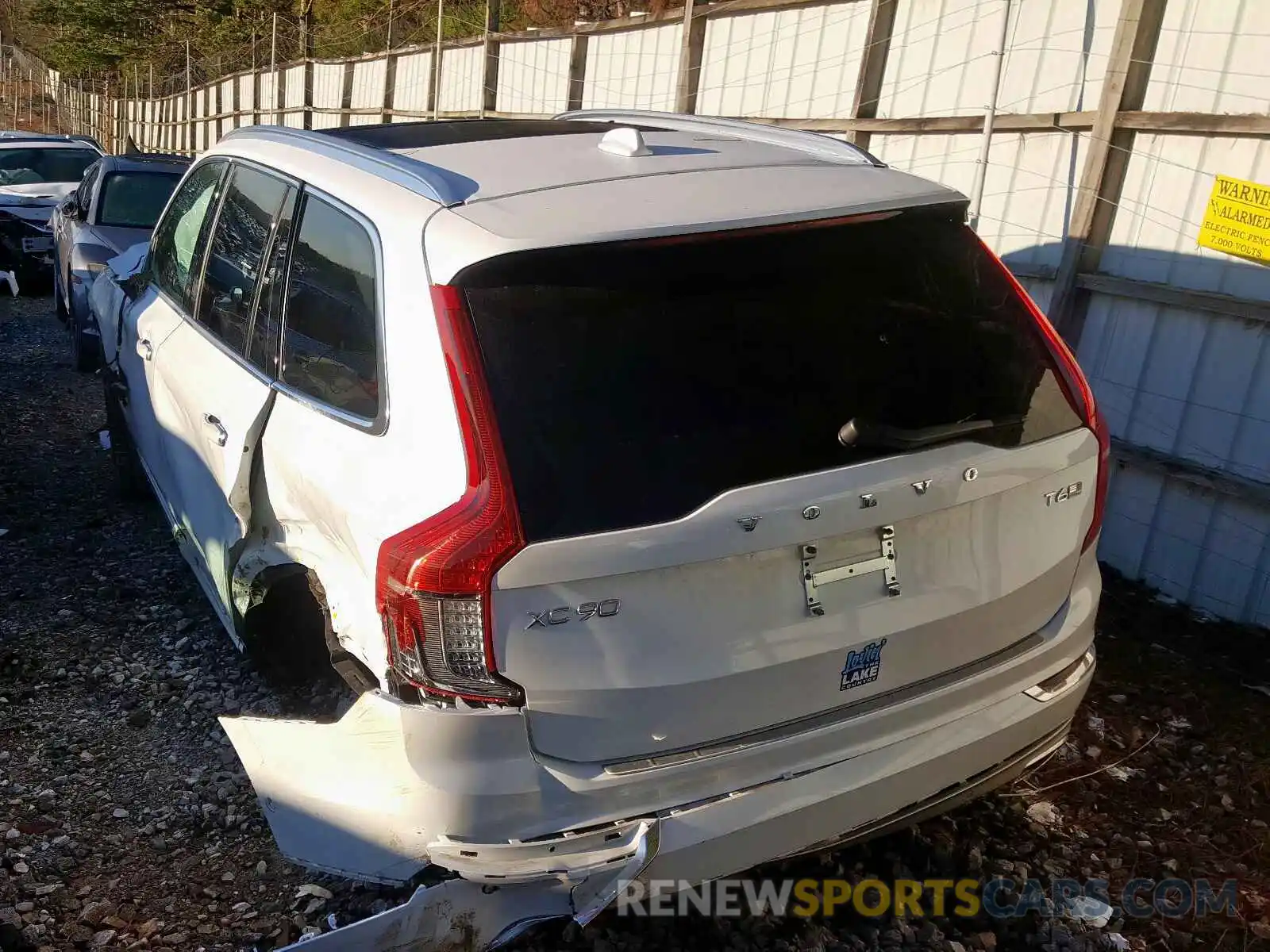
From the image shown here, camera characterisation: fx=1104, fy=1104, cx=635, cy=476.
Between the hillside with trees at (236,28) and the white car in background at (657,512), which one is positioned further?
the hillside with trees at (236,28)

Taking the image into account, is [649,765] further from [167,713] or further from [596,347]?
[167,713]

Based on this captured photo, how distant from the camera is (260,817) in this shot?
3.35 m

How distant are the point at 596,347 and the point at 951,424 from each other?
88cm

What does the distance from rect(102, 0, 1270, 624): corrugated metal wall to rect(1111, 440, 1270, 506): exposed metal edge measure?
0.02m

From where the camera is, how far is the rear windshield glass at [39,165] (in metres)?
13.8

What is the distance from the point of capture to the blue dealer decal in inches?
98.2

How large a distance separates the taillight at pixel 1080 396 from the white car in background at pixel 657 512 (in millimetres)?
17

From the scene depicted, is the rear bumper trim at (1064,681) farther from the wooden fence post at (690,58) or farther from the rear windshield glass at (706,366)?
the wooden fence post at (690,58)

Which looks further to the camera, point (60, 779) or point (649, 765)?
point (60, 779)

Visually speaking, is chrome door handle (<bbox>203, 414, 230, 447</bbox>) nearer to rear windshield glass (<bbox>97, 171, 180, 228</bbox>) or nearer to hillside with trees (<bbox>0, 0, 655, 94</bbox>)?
rear windshield glass (<bbox>97, 171, 180, 228</bbox>)

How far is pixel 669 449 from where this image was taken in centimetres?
233

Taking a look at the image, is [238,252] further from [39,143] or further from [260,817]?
[39,143]

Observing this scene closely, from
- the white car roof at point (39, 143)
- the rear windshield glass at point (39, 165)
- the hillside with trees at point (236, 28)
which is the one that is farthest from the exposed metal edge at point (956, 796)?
the white car roof at point (39, 143)

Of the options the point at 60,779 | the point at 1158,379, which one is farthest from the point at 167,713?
the point at 1158,379
